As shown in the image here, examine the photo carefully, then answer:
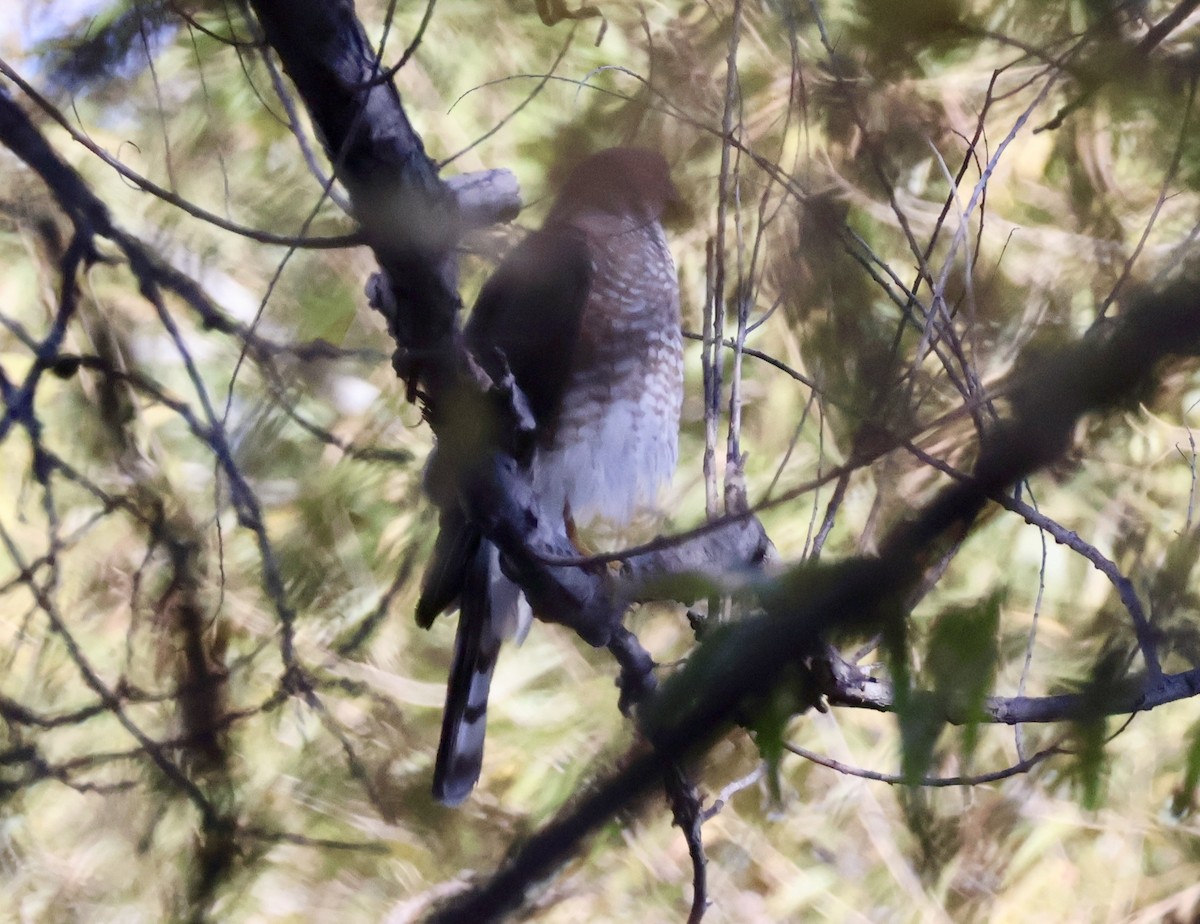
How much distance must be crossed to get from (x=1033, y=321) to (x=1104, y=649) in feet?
1.52

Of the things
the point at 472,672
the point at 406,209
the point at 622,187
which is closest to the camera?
the point at 406,209

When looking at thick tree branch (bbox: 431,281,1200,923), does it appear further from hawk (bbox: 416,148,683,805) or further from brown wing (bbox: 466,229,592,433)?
hawk (bbox: 416,148,683,805)

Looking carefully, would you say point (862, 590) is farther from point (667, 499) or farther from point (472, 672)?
point (667, 499)

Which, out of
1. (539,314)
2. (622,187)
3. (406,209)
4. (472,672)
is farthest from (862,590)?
(472,672)

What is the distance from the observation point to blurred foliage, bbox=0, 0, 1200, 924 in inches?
33.0

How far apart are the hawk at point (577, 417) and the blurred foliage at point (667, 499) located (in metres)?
0.12

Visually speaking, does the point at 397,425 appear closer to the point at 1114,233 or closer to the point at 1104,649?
the point at 1114,233

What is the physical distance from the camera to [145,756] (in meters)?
1.59

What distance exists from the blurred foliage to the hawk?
0.12 meters

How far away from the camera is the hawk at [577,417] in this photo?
5.48 ft

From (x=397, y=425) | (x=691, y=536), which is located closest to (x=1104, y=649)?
(x=691, y=536)

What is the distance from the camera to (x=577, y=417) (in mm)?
1821

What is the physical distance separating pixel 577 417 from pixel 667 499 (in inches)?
19.4

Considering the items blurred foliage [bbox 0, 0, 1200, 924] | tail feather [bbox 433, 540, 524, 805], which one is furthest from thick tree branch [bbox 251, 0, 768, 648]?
tail feather [bbox 433, 540, 524, 805]
